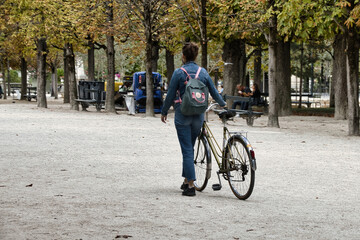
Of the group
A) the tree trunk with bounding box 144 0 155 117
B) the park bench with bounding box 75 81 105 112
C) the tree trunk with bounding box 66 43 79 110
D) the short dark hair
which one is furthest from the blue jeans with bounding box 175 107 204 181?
the park bench with bounding box 75 81 105 112

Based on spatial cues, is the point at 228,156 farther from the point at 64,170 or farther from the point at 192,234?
the point at 64,170

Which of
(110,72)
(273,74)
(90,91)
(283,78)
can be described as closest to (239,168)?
(273,74)

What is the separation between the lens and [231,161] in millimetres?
7867

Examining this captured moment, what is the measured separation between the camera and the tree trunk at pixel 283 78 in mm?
27344

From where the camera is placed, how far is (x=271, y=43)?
814 inches

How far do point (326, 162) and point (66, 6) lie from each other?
65.4 ft

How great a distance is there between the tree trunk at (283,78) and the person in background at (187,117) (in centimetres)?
1958

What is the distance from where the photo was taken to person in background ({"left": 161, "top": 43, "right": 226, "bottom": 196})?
781cm

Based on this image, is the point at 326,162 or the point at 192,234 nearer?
the point at 192,234

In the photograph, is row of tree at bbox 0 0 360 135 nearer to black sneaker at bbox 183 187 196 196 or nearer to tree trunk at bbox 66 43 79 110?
tree trunk at bbox 66 43 79 110

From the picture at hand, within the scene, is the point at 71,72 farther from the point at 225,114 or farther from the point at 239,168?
the point at 239,168

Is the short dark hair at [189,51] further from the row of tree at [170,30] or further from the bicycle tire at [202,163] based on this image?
the row of tree at [170,30]

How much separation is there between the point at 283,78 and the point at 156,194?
20.1 meters

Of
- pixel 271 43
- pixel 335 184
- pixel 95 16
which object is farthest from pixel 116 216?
pixel 95 16
